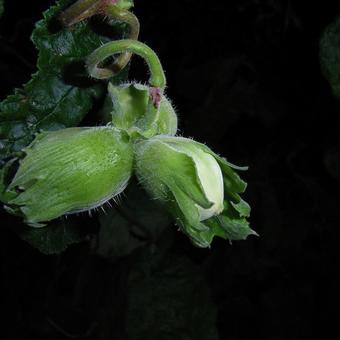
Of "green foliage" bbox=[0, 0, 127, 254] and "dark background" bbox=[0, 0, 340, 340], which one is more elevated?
"green foliage" bbox=[0, 0, 127, 254]

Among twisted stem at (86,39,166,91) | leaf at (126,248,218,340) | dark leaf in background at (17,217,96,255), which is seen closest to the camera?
twisted stem at (86,39,166,91)

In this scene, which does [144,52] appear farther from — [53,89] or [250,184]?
[250,184]

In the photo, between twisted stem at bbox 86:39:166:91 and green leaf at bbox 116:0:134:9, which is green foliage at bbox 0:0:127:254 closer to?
green leaf at bbox 116:0:134:9

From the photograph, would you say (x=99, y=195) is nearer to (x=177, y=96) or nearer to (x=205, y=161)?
(x=205, y=161)

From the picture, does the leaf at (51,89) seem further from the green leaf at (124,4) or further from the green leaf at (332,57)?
the green leaf at (332,57)

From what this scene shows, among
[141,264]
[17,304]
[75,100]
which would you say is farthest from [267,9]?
[17,304]

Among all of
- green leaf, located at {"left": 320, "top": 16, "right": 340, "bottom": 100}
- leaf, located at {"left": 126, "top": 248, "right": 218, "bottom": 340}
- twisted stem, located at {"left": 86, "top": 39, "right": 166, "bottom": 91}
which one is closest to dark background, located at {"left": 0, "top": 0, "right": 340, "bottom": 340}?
leaf, located at {"left": 126, "top": 248, "right": 218, "bottom": 340}

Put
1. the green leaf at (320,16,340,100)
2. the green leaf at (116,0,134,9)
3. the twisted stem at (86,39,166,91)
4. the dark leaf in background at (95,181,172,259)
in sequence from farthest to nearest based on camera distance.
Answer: the dark leaf in background at (95,181,172,259) < the green leaf at (320,16,340,100) < the green leaf at (116,0,134,9) < the twisted stem at (86,39,166,91)
